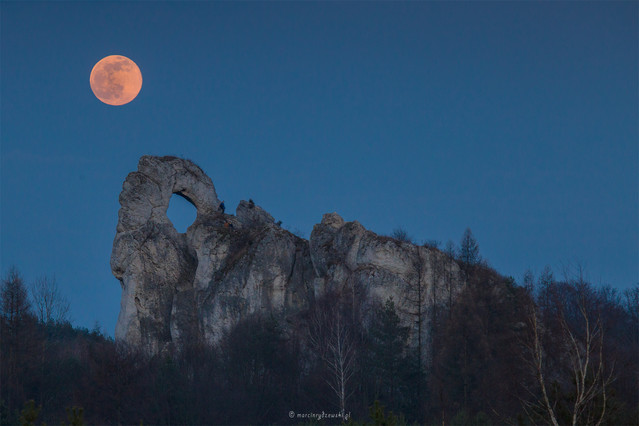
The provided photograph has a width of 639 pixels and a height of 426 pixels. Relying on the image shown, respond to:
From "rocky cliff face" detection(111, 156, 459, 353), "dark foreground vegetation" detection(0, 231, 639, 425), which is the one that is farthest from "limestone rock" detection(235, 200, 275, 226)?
"dark foreground vegetation" detection(0, 231, 639, 425)

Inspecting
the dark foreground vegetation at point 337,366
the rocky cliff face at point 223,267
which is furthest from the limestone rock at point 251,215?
the dark foreground vegetation at point 337,366

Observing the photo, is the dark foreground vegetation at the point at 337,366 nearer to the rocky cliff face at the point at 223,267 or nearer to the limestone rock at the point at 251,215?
the rocky cliff face at the point at 223,267

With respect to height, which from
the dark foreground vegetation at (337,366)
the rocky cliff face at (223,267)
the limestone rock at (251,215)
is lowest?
the dark foreground vegetation at (337,366)

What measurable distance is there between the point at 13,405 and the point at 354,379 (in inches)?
824

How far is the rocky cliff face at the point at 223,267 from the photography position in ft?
166

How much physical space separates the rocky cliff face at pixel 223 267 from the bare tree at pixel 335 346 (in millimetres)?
3258

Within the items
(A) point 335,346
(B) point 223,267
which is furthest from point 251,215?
(A) point 335,346

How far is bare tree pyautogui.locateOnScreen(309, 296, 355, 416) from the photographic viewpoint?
42.5 metres

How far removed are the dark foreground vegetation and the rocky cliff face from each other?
1770 mm

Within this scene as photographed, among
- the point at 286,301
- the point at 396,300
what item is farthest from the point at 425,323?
the point at 286,301

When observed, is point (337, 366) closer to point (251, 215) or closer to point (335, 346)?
point (335, 346)

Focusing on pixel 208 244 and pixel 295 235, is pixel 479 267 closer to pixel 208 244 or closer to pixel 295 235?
pixel 295 235

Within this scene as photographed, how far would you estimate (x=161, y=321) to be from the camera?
55.1m

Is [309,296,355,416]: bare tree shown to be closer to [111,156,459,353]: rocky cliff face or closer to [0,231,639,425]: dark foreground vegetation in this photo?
[0,231,639,425]: dark foreground vegetation
